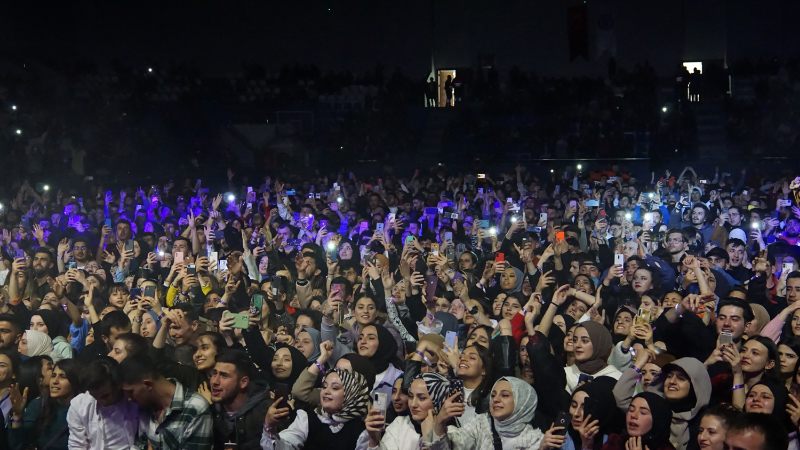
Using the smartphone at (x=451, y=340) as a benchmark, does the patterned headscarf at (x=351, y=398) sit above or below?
below

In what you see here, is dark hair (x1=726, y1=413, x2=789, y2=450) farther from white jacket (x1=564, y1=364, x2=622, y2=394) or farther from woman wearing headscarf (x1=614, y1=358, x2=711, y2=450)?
white jacket (x1=564, y1=364, x2=622, y2=394)

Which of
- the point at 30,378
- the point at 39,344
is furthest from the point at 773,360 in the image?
the point at 39,344

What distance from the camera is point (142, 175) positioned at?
17.1 metres

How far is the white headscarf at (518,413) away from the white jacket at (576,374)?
0.67 m

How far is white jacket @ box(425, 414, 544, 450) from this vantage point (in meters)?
4.24

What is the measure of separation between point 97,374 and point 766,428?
3.09 m

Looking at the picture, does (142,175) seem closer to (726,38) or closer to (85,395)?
(85,395)

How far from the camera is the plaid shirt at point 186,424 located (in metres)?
3.99

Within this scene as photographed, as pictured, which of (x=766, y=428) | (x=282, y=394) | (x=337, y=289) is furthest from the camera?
(x=337, y=289)

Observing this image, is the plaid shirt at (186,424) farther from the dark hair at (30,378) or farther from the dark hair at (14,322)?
the dark hair at (14,322)

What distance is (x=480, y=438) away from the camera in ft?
14.2

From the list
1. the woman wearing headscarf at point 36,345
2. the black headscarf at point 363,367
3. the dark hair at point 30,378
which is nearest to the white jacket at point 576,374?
the black headscarf at point 363,367

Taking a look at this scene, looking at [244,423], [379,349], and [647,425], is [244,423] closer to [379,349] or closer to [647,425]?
[379,349]

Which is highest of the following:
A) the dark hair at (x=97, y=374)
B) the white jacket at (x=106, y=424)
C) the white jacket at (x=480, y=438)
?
the dark hair at (x=97, y=374)
